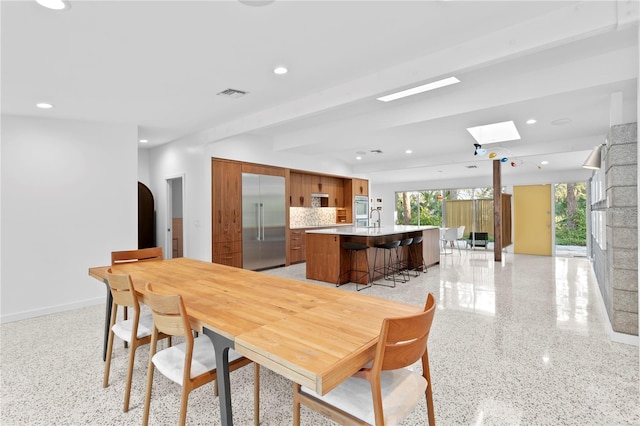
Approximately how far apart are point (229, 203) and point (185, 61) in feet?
11.4

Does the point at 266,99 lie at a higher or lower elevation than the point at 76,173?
higher

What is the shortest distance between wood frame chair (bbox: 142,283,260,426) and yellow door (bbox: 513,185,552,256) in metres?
10.2

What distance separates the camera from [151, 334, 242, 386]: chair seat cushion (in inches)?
A: 68.6

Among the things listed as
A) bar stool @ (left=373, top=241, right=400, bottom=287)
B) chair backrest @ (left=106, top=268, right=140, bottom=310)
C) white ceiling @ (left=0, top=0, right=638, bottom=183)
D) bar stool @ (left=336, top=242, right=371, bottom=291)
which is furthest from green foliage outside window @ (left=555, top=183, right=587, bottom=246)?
chair backrest @ (left=106, top=268, right=140, bottom=310)

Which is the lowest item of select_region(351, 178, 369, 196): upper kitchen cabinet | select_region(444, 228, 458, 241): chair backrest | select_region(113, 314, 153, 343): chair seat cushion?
select_region(113, 314, 153, 343): chair seat cushion

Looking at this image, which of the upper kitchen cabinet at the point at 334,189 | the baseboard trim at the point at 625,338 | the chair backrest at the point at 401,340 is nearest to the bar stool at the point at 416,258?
the upper kitchen cabinet at the point at 334,189

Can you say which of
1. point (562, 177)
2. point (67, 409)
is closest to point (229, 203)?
point (67, 409)

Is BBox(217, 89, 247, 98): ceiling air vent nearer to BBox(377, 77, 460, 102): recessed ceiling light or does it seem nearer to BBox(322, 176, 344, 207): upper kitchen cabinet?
BBox(377, 77, 460, 102): recessed ceiling light

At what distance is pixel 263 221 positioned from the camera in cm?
679

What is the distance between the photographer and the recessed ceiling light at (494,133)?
5.55 metres

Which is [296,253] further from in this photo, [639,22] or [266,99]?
[639,22]

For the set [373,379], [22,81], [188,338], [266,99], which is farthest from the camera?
[266,99]

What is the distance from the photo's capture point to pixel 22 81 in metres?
3.23

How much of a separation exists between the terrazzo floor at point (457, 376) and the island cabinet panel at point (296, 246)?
407 cm
